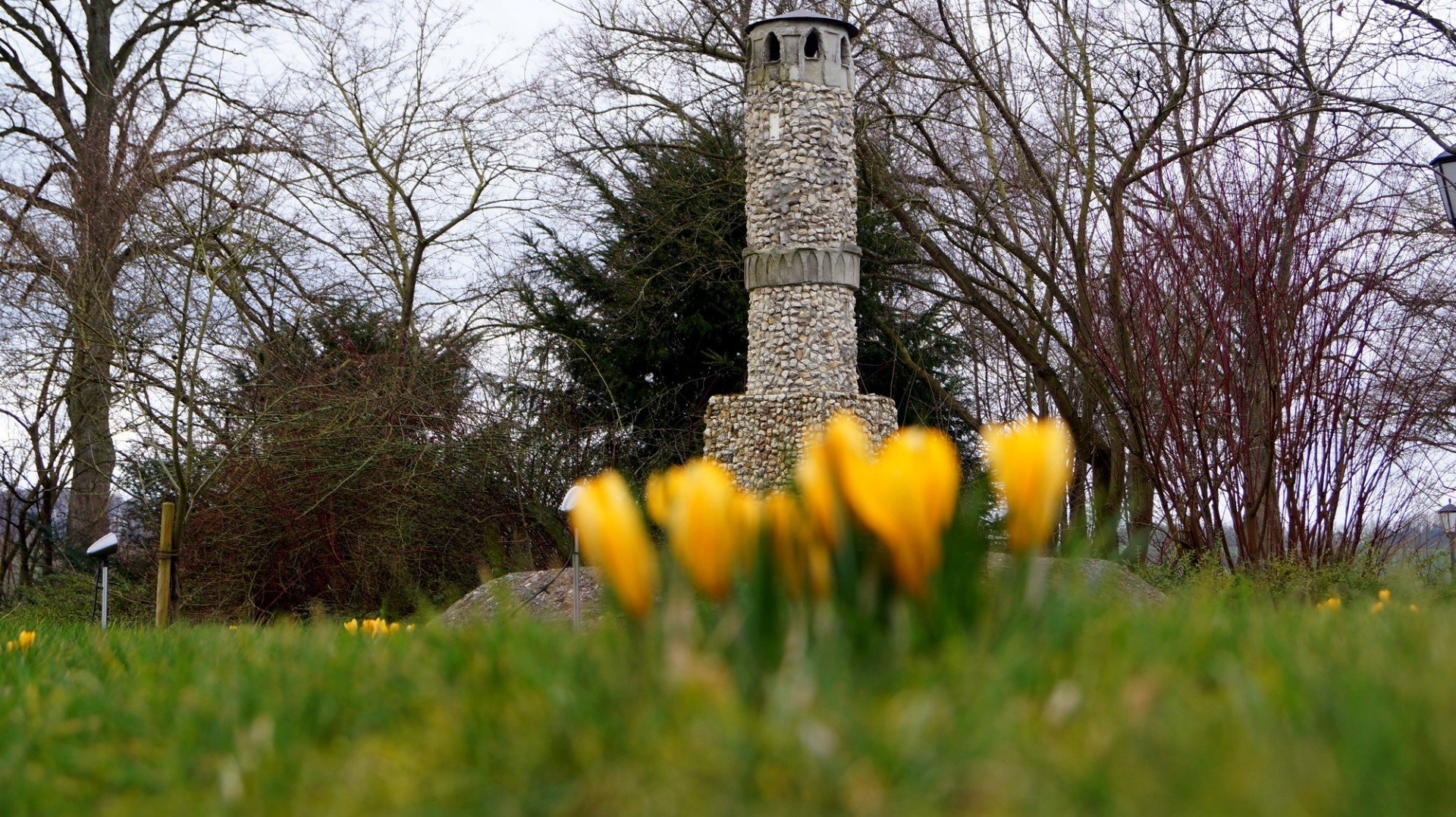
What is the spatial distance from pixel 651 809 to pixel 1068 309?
1338cm

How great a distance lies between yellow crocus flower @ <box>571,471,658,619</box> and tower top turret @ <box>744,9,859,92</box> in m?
12.3

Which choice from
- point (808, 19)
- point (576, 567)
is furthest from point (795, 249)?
point (576, 567)

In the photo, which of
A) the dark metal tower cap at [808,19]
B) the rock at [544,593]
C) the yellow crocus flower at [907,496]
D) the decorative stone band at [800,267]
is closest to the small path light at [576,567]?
the yellow crocus flower at [907,496]

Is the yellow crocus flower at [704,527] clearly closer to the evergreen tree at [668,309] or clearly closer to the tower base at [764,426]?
the tower base at [764,426]

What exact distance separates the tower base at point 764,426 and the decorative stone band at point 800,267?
1153mm

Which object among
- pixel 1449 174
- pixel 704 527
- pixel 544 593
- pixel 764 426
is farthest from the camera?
pixel 764 426

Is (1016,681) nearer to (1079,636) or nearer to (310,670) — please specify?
(1079,636)

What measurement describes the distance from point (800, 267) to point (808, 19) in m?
2.51

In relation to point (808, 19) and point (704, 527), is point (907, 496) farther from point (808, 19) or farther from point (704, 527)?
point (808, 19)

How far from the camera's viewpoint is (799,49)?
13148 millimetres

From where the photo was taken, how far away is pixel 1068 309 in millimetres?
13805

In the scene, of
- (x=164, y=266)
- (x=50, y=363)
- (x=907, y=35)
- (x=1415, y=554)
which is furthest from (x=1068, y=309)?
(x=50, y=363)

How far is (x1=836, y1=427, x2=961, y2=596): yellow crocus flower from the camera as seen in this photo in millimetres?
1287

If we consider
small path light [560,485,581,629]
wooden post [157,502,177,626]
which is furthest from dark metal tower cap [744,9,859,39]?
wooden post [157,502,177,626]
